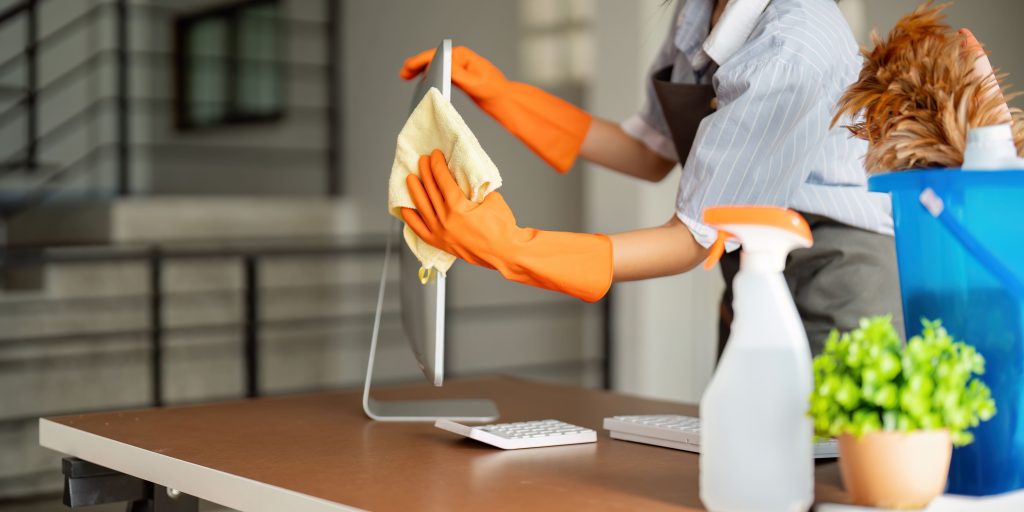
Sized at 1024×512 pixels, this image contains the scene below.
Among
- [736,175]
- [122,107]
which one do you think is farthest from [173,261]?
[736,175]

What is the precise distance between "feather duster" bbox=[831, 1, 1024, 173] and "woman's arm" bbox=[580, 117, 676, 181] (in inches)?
31.9

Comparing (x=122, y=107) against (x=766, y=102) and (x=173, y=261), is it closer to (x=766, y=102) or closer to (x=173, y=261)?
(x=173, y=261)

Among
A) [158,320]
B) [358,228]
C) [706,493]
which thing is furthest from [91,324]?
[706,493]

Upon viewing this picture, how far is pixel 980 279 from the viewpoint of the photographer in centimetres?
74

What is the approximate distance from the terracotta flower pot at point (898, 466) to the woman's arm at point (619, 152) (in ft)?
3.17

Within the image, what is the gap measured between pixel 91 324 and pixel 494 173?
324 centimetres

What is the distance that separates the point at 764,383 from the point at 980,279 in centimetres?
19

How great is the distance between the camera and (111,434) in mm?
1185

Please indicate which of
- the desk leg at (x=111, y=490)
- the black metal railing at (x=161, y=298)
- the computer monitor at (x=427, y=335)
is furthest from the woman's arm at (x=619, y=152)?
the black metal railing at (x=161, y=298)

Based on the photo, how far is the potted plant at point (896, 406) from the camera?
2.08 ft

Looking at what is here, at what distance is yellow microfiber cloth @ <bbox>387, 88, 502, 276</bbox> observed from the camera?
96 cm

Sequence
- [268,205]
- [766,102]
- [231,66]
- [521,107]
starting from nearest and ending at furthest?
[766,102], [521,107], [268,205], [231,66]

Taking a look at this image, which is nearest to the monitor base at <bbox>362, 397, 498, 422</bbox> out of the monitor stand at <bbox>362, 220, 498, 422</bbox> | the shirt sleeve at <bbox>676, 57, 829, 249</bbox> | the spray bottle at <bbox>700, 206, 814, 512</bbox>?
the monitor stand at <bbox>362, 220, 498, 422</bbox>

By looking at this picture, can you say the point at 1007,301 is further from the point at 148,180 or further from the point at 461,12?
the point at 148,180
